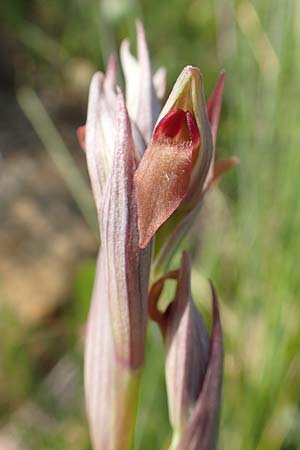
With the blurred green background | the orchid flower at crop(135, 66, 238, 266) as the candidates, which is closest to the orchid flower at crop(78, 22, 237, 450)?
the orchid flower at crop(135, 66, 238, 266)

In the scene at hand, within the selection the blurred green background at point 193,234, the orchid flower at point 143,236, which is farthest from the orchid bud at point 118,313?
the blurred green background at point 193,234

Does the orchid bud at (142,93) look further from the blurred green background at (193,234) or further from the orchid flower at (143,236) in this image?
the blurred green background at (193,234)

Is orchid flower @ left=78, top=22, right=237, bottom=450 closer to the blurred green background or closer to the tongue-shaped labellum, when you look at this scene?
the tongue-shaped labellum

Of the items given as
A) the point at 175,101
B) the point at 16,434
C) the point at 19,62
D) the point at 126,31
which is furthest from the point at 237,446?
the point at 19,62

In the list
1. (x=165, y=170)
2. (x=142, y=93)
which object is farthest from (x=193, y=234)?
(x=165, y=170)

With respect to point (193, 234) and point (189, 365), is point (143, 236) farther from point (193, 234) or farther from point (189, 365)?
point (193, 234)

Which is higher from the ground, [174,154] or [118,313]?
[174,154]
